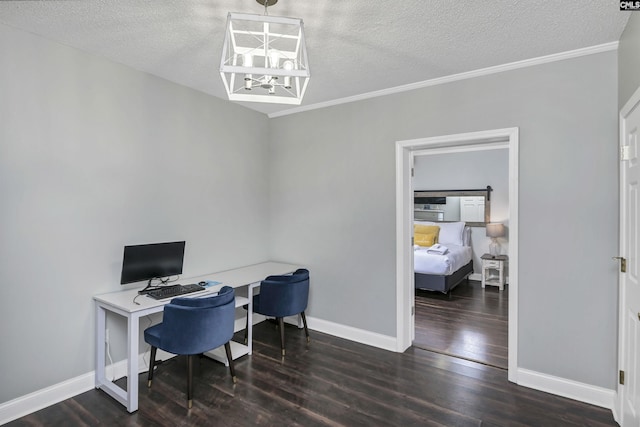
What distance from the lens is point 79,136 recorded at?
2.59 meters

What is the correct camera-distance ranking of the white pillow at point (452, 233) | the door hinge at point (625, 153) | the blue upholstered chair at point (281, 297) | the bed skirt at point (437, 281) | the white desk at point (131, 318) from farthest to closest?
the white pillow at point (452, 233) < the bed skirt at point (437, 281) < the blue upholstered chair at point (281, 297) < the white desk at point (131, 318) < the door hinge at point (625, 153)

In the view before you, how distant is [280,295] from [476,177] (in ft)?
15.9

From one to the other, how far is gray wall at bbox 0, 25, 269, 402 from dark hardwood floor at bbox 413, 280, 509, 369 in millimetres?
2665

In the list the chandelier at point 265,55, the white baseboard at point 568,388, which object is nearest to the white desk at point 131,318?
the chandelier at point 265,55

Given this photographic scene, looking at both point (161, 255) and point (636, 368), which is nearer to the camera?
point (636, 368)

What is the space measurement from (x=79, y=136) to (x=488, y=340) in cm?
432

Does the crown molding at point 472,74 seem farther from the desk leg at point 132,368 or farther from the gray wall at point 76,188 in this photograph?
the desk leg at point 132,368

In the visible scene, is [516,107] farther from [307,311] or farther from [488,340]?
[307,311]

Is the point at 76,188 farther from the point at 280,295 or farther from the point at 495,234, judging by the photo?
the point at 495,234

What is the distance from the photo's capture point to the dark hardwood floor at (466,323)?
3296mm

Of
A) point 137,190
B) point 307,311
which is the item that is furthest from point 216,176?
point 307,311

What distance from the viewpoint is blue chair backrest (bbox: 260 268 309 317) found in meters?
3.24

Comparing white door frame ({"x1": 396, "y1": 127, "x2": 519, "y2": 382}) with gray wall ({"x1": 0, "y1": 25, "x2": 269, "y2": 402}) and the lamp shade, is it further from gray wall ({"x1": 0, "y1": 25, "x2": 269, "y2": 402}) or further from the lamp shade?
the lamp shade

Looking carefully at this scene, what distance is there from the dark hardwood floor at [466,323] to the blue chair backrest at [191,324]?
7.02ft
